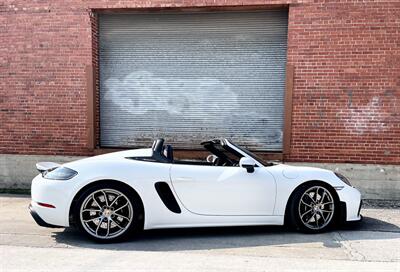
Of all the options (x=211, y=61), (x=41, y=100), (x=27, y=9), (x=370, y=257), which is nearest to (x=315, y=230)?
(x=370, y=257)

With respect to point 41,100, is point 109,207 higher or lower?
lower

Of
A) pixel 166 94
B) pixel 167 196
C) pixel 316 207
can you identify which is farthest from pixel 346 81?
pixel 167 196

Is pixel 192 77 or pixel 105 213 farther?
pixel 192 77

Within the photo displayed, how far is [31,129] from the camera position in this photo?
334 inches

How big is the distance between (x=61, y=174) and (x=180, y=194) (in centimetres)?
148

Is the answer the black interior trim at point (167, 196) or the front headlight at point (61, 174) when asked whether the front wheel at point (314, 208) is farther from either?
the front headlight at point (61, 174)

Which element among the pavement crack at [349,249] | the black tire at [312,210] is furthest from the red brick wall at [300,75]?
the pavement crack at [349,249]

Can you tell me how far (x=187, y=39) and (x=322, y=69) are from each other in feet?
9.82

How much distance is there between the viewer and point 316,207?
196 inches

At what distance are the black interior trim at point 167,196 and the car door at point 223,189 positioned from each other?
83mm

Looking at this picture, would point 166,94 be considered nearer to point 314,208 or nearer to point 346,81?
point 346,81

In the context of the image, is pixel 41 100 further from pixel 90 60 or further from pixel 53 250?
pixel 53 250

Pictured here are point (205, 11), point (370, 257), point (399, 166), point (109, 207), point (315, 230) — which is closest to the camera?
point (370, 257)

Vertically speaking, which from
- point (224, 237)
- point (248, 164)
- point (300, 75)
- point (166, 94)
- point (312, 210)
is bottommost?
point (224, 237)
